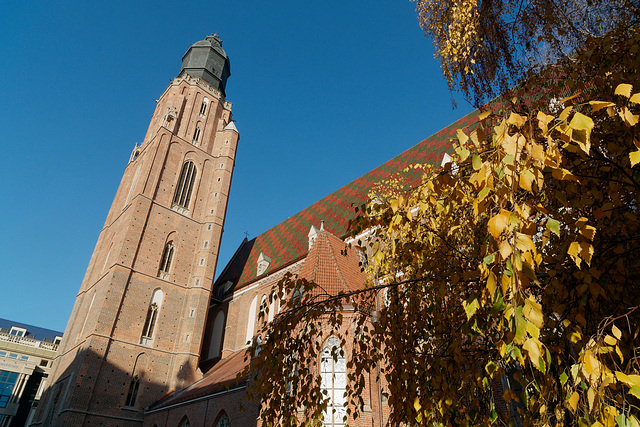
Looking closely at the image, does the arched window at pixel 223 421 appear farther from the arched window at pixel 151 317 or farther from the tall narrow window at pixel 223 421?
the arched window at pixel 151 317

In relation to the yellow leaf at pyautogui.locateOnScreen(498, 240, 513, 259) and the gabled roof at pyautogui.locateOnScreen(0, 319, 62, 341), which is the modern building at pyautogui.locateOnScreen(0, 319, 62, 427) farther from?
the yellow leaf at pyautogui.locateOnScreen(498, 240, 513, 259)

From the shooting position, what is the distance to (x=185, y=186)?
99.1ft

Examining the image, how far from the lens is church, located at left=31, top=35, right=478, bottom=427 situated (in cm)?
1986

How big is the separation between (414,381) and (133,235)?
81.6ft

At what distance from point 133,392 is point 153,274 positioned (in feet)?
22.6

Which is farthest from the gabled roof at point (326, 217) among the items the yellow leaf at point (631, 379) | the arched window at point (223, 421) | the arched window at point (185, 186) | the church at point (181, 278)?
the yellow leaf at point (631, 379)

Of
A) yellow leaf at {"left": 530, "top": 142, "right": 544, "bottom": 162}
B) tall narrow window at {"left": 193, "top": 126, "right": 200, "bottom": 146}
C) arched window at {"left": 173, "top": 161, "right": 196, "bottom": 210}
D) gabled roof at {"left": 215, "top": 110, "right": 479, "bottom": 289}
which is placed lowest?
yellow leaf at {"left": 530, "top": 142, "right": 544, "bottom": 162}

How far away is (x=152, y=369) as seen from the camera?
75.7 feet

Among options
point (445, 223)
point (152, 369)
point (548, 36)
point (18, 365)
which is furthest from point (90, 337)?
point (18, 365)

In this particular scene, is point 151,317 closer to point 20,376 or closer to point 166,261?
point 166,261

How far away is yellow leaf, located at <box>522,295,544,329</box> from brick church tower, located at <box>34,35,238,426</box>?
79.0 feet

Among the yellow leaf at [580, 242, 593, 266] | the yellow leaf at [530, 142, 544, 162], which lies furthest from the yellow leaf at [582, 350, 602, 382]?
Answer: the yellow leaf at [530, 142, 544, 162]

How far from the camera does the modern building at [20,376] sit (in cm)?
4247

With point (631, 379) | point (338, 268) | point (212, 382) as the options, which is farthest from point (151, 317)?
point (631, 379)
